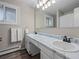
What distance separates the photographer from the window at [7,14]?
2559 millimetres

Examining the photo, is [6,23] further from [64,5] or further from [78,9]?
[78,9]

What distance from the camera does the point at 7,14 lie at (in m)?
2.77

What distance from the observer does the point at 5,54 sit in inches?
101

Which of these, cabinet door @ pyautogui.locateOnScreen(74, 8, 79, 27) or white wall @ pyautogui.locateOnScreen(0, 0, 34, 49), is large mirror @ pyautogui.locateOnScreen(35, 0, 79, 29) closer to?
cabinet door @ pyautogui.locateOnScreen(74, 8, 79, 27)

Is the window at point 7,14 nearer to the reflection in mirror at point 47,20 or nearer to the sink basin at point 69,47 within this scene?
the reflection in mirror at point 47,20

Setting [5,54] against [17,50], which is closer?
[5,54]

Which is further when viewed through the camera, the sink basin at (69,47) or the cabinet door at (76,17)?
the cabinet door at (76,17)

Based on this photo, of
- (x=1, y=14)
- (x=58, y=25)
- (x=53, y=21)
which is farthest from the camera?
(x=1, y=14)

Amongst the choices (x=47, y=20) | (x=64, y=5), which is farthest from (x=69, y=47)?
(x=47, y=20)

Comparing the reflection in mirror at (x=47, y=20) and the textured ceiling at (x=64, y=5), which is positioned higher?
the textured ceiling at (x=64, y=5)

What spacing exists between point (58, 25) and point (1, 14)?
2.12 m

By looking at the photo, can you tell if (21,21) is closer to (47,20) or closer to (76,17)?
(47,20)

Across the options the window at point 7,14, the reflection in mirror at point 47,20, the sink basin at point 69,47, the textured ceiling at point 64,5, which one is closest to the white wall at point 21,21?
the window at point 7,14

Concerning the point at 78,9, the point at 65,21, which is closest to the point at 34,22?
the point at 65,21
